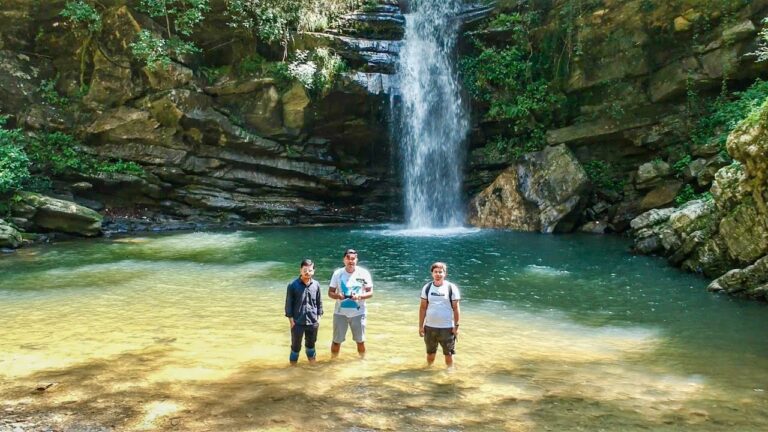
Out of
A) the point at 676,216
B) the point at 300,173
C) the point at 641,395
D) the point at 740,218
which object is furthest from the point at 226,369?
the point at 300,173

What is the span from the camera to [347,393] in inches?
254

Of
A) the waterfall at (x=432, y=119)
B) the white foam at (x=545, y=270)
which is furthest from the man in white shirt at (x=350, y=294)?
the waterfall at (x=432, y=119)

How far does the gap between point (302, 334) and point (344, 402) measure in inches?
61.7

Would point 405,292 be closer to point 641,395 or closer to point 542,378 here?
point 542,378

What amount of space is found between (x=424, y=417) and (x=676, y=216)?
13738mm

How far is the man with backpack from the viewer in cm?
723

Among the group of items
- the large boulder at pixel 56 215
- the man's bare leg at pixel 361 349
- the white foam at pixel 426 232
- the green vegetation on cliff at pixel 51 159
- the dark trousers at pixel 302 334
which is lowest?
the man's bare leg at pixel 361 349

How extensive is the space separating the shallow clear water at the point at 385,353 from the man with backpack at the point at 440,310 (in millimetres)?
511

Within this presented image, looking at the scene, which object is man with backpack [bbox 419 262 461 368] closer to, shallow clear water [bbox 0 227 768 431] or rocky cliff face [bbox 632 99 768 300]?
shallow clear water [bbox 0 227 768 431]

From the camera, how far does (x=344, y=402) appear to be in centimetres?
614

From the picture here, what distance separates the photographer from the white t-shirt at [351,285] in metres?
7.54

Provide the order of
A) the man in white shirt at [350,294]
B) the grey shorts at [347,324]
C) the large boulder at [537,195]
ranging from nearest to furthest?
1. the man in white shirt at [350,294]
2. the grey shorts at [347,324]
3. the large boulder at [537,195]

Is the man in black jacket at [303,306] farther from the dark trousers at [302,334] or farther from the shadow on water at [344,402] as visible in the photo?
the shadow on water at [344,402]

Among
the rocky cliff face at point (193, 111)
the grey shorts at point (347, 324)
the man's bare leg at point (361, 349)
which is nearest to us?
the grey shorts at point (347, 324)
